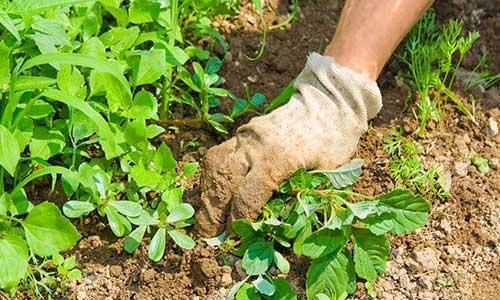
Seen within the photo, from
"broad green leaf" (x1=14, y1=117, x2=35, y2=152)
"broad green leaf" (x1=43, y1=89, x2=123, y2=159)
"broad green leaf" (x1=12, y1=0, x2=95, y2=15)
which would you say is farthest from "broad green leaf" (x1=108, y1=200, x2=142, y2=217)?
"broad green leaf" (x1=12, y1=0, x2=95, y2=15)

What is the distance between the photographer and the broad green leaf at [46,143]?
2322 mm

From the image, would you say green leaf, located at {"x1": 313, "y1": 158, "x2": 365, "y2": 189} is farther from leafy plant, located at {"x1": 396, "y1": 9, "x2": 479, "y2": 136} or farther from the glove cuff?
leafy plant, located at {"x1": 396, "y1": 9, "x2": 479, "y2": 136}

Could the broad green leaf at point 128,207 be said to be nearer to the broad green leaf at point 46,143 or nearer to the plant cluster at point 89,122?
the plant cluster at point 89,122

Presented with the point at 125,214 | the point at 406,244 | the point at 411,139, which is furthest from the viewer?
the point at 411,139

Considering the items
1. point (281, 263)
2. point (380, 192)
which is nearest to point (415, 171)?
point (380, 192)

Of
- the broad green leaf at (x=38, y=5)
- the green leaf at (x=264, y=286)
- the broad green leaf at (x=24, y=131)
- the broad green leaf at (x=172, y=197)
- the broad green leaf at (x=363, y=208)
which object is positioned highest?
the broad green leaf at (x=38, y=5)

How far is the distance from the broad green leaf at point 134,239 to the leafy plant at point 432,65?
0.87m

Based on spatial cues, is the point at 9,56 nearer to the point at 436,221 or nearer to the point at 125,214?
the point at 125,214

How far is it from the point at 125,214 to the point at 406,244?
0.75m

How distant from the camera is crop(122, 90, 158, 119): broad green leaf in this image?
2.39 m

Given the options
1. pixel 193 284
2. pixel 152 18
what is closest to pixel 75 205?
pixel 193 284

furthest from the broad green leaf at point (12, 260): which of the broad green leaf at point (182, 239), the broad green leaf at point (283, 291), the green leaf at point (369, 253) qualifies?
the green leaf at point (369, 253)

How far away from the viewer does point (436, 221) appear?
251 centimetres

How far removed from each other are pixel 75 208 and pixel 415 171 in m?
0.92
